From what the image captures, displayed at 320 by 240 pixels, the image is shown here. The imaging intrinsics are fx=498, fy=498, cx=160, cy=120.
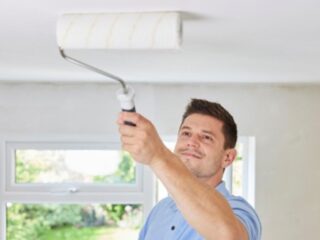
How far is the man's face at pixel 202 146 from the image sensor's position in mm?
1589

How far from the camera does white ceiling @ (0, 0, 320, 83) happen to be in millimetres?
1121

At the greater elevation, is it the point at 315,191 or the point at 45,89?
the point at 45,89

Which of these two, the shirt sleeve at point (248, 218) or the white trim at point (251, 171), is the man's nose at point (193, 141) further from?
the white trim at point (251, 171)

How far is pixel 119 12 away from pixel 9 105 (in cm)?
200

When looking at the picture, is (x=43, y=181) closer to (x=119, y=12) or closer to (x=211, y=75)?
(x=211, y=75)

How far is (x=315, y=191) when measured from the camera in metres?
2.89

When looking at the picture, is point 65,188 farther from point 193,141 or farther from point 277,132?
point 193,141

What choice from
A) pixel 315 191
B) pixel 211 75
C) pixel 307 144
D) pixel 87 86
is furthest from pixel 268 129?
pixel 87 86

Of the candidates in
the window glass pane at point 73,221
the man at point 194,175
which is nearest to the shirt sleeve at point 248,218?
the man at point 194,175

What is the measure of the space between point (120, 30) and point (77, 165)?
212 centimetres

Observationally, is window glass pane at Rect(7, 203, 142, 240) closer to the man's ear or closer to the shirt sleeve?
the man's ear

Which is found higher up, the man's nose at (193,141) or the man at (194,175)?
the man's nose at (193,141)

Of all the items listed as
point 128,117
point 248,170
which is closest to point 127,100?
point 128,117

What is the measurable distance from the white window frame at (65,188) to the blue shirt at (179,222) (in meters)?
1.13
